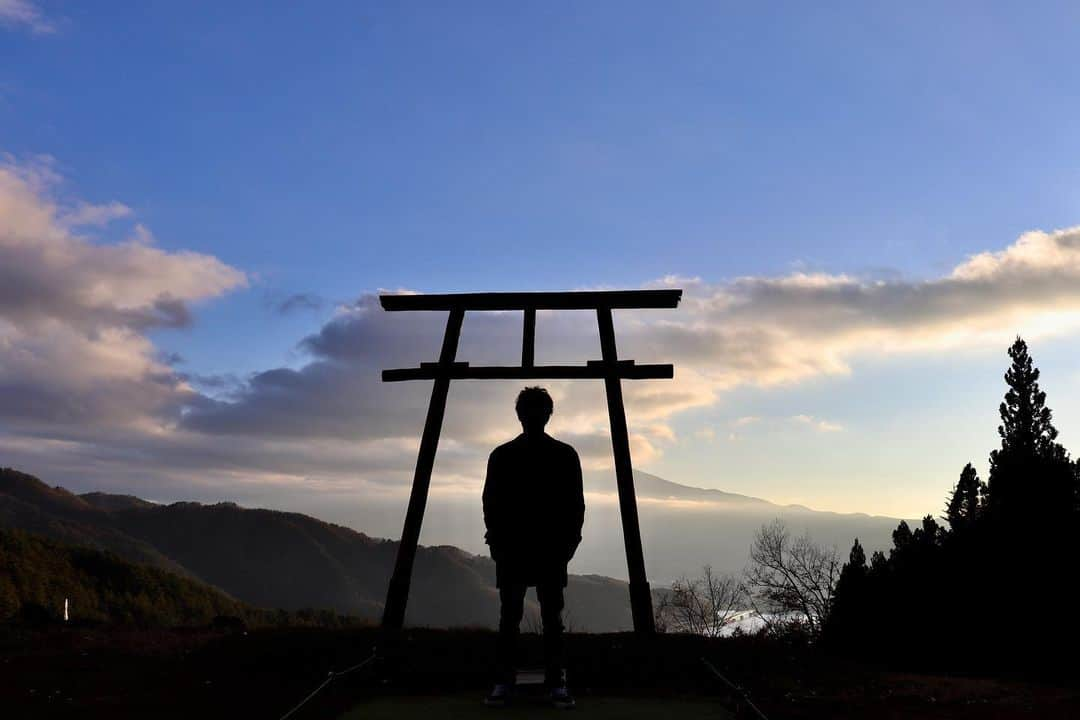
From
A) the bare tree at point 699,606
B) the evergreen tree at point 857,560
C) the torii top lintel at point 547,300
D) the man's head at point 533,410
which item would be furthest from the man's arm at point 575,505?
the bare tree at point 699,606

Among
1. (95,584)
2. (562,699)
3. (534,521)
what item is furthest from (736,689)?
(95,584)

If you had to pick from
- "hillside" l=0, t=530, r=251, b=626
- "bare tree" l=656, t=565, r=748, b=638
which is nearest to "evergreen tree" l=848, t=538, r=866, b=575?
"bare tree" l=656, t=565, r=748, b=638

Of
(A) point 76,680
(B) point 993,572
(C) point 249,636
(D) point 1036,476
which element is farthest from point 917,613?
(A) point 76,680

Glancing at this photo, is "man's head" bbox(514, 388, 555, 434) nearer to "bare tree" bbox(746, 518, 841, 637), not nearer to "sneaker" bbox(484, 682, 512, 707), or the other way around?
"sneaker" bbox(484, 682, 512, 707)

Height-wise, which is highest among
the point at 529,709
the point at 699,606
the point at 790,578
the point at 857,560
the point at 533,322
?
the point at 533,322

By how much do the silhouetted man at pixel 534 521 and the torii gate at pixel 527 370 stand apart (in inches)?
188

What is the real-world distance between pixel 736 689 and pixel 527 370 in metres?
5.71

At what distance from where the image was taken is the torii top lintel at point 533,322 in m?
13.3

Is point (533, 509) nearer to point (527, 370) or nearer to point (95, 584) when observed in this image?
point (527, 370)

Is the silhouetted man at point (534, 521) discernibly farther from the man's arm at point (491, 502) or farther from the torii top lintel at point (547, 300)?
the torii top lintel at point (547, 300)

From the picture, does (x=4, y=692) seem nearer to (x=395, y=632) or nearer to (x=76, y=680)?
(x=76, y=680)

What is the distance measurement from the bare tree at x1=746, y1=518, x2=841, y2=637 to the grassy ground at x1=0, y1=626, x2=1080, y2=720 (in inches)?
1903

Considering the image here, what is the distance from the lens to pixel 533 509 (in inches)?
Result: 318

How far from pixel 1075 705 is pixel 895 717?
2.43 metres
